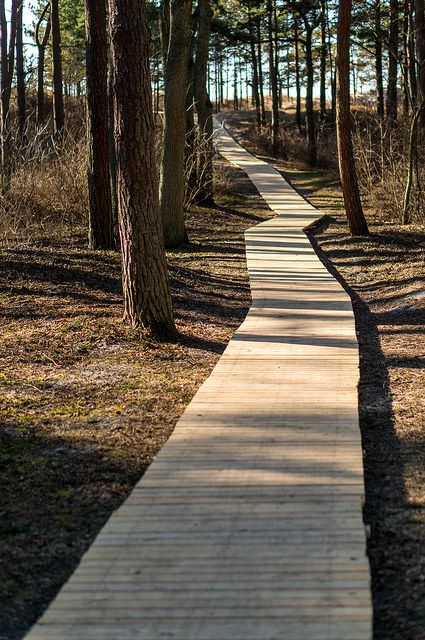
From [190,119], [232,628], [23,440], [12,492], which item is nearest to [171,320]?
[23,440]

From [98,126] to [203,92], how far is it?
7.54 meters

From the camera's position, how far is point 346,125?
604 inches

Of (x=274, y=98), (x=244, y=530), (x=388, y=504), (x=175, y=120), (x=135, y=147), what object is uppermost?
(x=274, y=98)

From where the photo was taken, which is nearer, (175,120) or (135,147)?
(135,147)

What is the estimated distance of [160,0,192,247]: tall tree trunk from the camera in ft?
43.6

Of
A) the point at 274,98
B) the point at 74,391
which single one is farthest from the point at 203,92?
the point at 274,98

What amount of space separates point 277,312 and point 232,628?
6.41 meters

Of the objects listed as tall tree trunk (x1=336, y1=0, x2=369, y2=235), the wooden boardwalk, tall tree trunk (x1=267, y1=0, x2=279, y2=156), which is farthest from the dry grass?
tall tree trunk (x1=267, y1=0, x2=279, y2=156)

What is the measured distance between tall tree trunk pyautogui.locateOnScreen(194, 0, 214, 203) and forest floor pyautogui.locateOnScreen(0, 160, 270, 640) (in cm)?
743

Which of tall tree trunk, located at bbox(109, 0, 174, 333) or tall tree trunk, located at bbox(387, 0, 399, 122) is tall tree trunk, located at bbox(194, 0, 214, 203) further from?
tall tree trunk, located at bbox(109, 0, 174, 333)

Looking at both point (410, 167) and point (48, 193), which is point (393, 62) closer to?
point (410, 167)

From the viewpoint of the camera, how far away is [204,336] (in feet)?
26.6

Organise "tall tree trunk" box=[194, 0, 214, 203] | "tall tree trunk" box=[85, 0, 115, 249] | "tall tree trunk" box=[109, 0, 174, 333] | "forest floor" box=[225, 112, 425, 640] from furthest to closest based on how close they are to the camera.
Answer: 1. "tall tree trunk" box=[194, 0, 214, 203]
2. "tall tree trunk" box=[85, 0, 115, 249]
3. "tall tree trunk" box=[109, 0, 174, 333]
4. "forest floor" box=[225, 112, 425, 640]

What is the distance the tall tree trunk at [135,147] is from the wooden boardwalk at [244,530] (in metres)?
1.52
